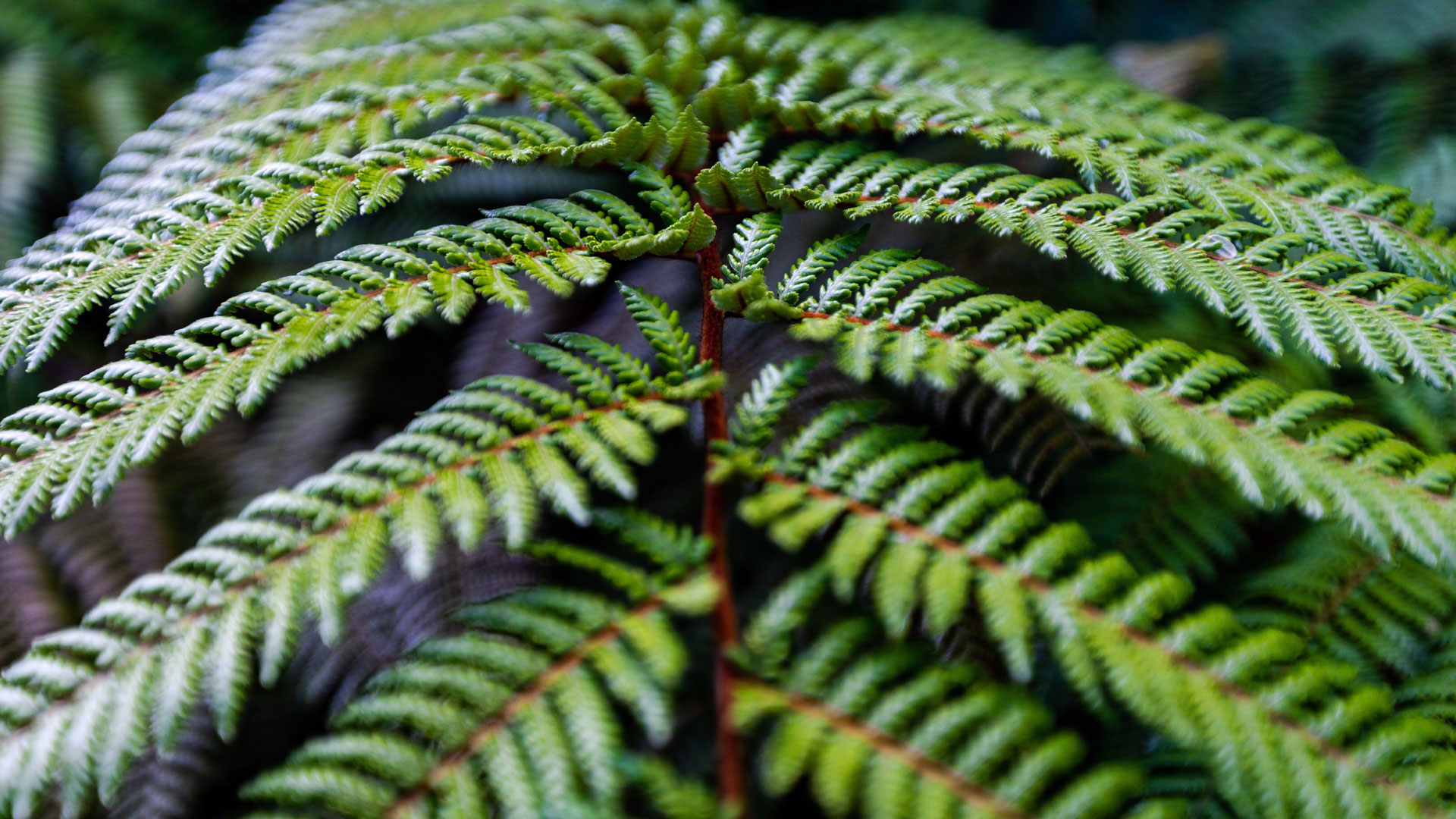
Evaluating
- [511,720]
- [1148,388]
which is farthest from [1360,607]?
[511,720]

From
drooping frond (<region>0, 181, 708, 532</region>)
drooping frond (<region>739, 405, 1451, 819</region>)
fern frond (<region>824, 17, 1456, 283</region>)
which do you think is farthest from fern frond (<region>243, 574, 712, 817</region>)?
fern frond (<region>824, 17, 1456, 283</region>)

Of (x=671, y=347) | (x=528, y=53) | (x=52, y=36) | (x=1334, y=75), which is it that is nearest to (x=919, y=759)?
(x=671, y=347)

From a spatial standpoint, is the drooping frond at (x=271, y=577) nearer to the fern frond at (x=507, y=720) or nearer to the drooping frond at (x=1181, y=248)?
the fern frond at (x=507, y=720)

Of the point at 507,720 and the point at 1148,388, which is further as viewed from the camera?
the point at 1148,388

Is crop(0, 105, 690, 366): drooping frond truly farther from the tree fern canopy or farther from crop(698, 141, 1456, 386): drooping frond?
crop(698, 141, 1456, 386): drooping frond

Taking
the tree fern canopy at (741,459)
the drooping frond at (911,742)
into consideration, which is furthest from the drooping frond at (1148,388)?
the drooping frond at (911,742)

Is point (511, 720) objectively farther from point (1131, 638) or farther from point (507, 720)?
point (1131, 638)
